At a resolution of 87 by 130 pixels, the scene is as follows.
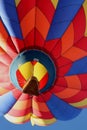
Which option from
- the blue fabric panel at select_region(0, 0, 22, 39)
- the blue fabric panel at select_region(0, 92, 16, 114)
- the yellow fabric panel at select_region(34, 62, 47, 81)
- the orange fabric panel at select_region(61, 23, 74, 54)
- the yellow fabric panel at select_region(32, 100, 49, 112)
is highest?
the blue fabric panel at select_region(0, 0, 22, 39)

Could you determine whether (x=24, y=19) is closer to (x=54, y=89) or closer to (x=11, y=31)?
(x=11, y=31)

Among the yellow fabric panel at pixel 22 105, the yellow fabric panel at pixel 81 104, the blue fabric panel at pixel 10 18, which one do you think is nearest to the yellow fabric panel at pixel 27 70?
the blue fabric panel at pixel 10 18

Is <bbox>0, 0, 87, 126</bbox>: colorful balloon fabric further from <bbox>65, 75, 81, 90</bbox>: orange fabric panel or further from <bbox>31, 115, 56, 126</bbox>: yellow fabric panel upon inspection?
<bbox>31, 115, 56, 126</bbox>: yellow fabric panel

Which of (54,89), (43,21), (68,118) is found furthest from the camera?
(68,118)

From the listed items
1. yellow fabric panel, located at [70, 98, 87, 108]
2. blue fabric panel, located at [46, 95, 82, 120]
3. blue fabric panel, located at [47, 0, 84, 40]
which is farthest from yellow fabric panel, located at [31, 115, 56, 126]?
blue fabric panel, located at [47, 0, 84, 40]

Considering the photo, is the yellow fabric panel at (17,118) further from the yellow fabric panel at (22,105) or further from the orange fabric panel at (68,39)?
the orange fabric panel at (68,39)

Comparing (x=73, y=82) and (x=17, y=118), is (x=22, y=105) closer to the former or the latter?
(x=17, y=118)

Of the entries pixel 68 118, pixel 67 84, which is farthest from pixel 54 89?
pixel 68 118
